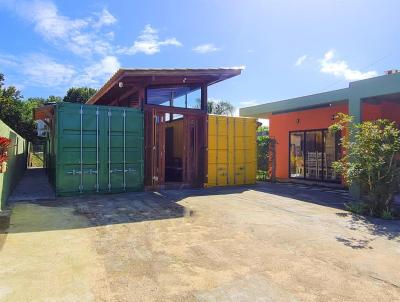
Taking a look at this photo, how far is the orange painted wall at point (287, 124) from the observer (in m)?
14.3

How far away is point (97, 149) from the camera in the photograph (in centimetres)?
988

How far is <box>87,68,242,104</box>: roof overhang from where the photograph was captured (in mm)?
10316

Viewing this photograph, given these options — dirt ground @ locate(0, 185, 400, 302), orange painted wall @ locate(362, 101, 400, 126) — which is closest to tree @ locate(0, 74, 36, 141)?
dirt ground @ locate(0, 185, 400, 302)

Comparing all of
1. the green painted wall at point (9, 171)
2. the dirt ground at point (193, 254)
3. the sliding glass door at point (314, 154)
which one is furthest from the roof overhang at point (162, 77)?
the sliding glass door at point (314, 154)

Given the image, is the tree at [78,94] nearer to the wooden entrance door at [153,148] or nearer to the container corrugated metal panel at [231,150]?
the container corrugated metal panel at [231,150]

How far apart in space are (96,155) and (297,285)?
7464 millimetres

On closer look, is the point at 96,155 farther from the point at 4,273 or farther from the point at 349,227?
the point at 349,227

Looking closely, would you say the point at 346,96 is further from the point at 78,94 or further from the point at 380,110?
the point at 78,94

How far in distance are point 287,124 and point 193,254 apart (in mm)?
12462

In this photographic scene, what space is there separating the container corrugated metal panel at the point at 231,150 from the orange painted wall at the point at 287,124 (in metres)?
2.94

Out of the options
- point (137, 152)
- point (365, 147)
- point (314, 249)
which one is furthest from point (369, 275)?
point (137, 152)

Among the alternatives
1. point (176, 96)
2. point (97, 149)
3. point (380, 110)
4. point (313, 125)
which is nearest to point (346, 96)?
point (380, 110)

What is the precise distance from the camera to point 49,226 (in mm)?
6371

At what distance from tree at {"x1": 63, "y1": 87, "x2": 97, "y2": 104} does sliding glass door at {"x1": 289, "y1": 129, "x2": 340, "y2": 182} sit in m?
27.3
